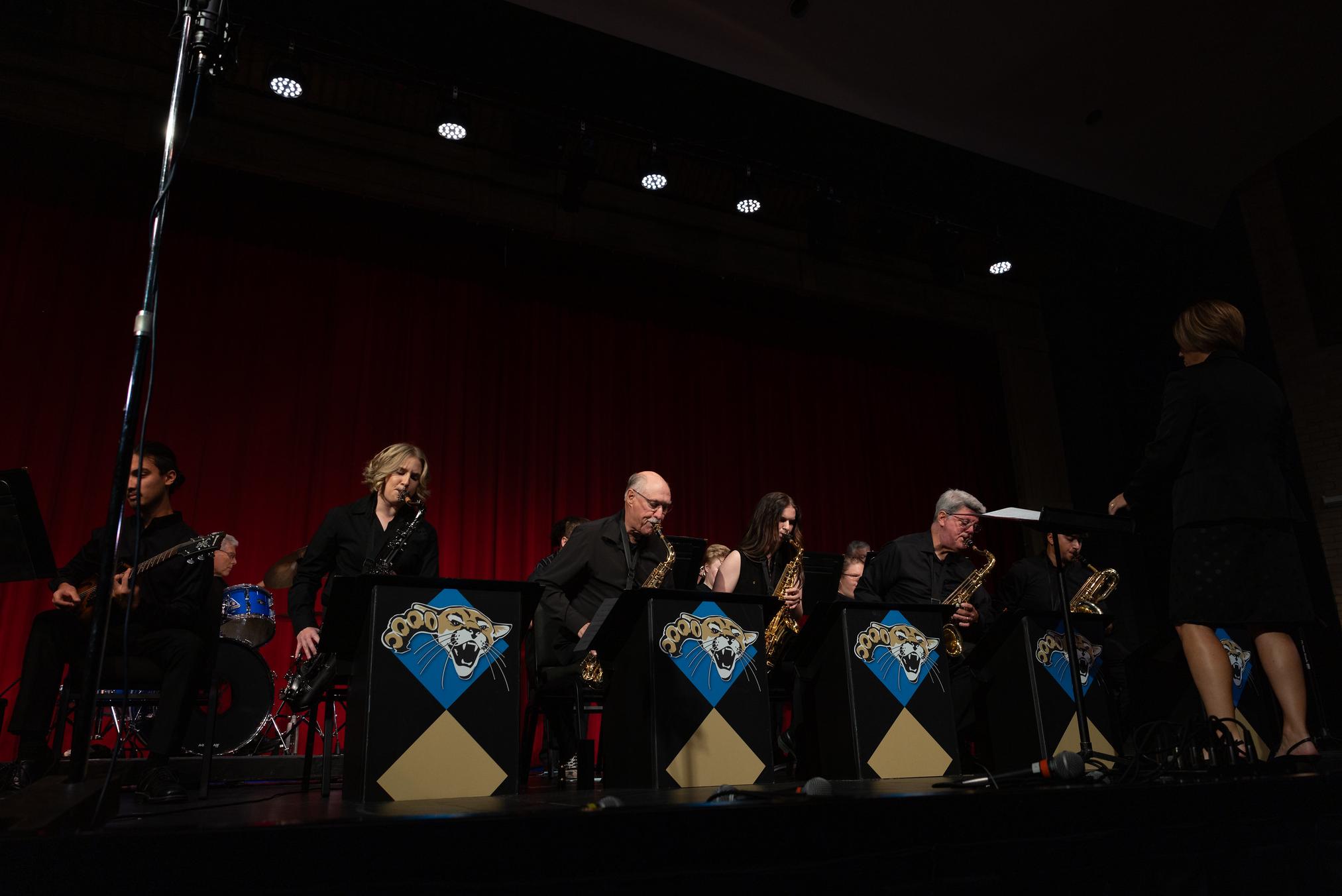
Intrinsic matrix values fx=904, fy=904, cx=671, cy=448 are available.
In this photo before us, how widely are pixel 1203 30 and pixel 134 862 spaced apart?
836 centimetres

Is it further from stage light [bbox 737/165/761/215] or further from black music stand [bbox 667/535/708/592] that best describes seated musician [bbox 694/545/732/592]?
stage light [bbox 737/165/761/215]

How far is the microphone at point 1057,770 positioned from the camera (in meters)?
2.15

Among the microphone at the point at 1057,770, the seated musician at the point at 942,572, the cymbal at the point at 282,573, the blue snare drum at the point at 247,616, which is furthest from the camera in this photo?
the cymbal at the point at 282,573

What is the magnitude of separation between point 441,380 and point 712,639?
5.13 m

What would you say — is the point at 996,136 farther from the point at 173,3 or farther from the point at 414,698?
the point at 414,698

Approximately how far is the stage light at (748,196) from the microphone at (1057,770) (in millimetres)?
6115

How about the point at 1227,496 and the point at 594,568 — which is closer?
the point at 1227,496

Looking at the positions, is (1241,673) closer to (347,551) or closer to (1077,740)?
(1077,740)

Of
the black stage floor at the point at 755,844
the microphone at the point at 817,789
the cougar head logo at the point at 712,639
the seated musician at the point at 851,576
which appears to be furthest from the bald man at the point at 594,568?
the seated musician at the point at 851,576

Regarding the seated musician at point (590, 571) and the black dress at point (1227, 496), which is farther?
the seated musician at point (590, 571)

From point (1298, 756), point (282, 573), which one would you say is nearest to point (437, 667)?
point (1298, 756)

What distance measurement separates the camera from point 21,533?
10.2 feet

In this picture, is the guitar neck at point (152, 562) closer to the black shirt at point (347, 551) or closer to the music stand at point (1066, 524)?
the black shirt at point (347, 551)

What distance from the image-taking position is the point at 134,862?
1.37 meters
